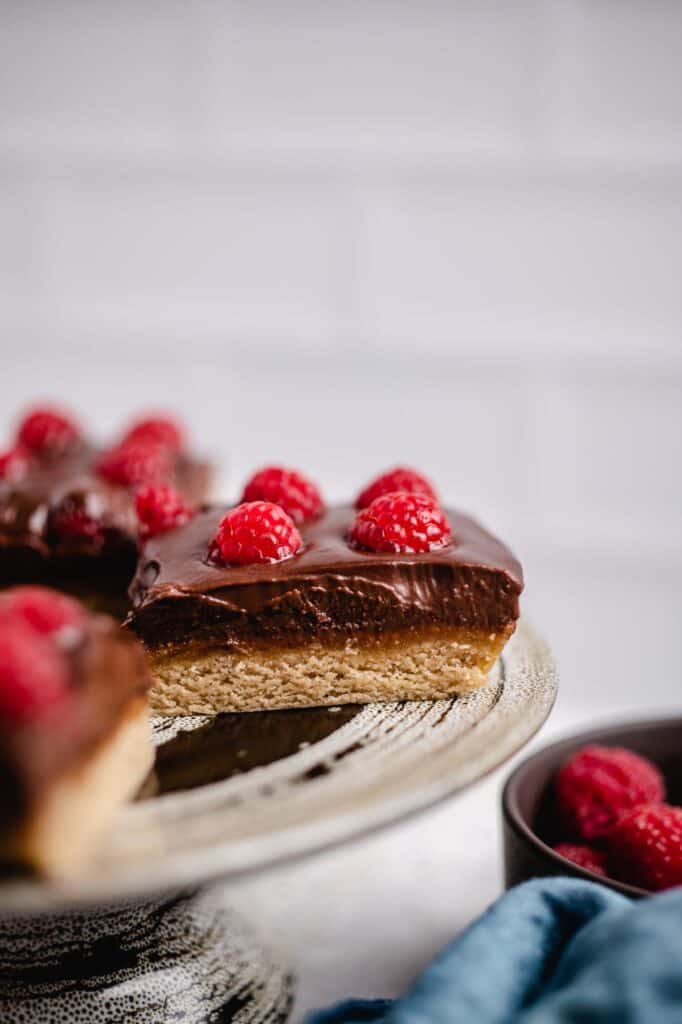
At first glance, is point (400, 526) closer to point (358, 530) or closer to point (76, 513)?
point (358, 530)

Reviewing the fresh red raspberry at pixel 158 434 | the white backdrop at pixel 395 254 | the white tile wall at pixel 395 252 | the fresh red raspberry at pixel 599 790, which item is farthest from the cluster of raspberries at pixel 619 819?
the white tile wall at pixel 395 252

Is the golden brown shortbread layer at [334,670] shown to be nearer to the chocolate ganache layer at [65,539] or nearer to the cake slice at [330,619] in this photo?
the cake slice at [330,619]

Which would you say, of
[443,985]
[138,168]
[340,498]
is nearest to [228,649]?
[443,985]

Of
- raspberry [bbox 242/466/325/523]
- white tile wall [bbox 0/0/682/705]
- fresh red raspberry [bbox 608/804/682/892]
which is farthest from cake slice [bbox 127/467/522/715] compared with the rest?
white tile wall [bbox 0/0/682/705]

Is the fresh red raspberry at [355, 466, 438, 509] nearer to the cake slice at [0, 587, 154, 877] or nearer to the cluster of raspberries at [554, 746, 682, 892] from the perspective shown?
the cluster of raspberries at [554, 746, 682, 892]

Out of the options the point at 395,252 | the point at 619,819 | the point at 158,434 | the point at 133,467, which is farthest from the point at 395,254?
the point at 619,819

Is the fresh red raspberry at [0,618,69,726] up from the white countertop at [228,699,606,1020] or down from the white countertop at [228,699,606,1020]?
up

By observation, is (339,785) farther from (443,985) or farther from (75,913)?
(75,913)
